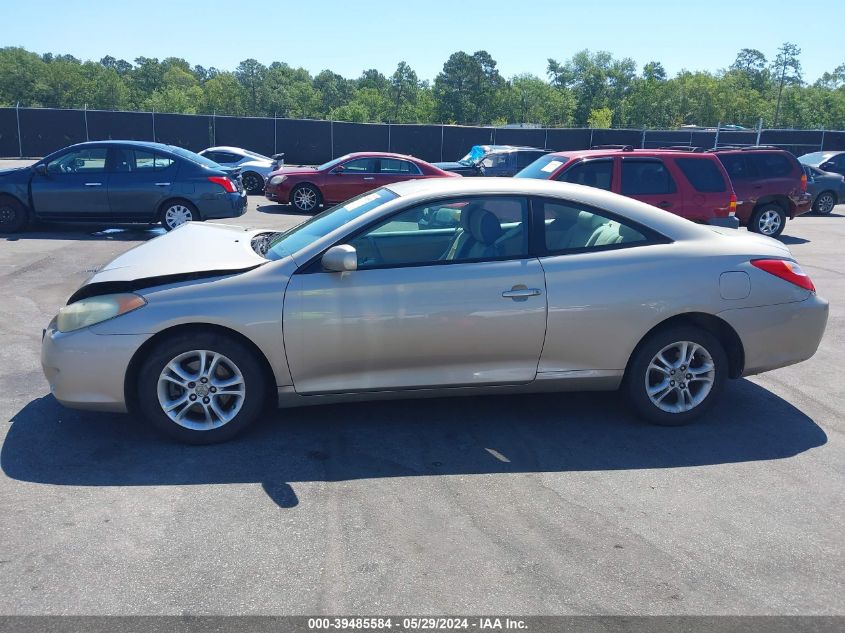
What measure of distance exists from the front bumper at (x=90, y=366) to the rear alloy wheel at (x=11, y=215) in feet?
30.2

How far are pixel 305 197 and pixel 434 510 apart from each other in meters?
13.6

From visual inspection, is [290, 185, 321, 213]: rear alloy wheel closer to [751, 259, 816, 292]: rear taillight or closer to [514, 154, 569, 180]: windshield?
[514, 154, 569, 180]: windshield

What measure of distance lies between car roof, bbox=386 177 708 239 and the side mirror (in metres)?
0.62

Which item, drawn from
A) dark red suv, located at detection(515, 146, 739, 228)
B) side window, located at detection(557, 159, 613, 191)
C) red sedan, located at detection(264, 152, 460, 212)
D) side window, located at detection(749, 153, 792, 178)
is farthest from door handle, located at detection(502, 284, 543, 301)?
red sedan, located at detection(264, 152, 460, 212)

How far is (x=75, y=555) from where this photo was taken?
343 cm

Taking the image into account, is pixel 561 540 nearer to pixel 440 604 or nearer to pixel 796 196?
pixel 440 604

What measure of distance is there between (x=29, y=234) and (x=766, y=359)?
457 inches

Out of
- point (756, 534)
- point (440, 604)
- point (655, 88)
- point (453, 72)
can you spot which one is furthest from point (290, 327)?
point (453, 72)

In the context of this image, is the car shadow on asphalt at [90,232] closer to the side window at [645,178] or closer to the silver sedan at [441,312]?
the side window at [645,178]

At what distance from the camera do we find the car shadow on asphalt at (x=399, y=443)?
14.1 feet

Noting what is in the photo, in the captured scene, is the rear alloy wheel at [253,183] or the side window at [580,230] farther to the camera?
the rear alloy wheel at [253,183]

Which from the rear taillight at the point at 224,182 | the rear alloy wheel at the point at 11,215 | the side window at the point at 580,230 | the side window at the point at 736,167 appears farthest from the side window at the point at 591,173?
the rear alloy wheel at the point at 11,215

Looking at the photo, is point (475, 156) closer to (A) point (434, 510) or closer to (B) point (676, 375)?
(B) point (676, 375)

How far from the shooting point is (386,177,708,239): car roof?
4.91m
